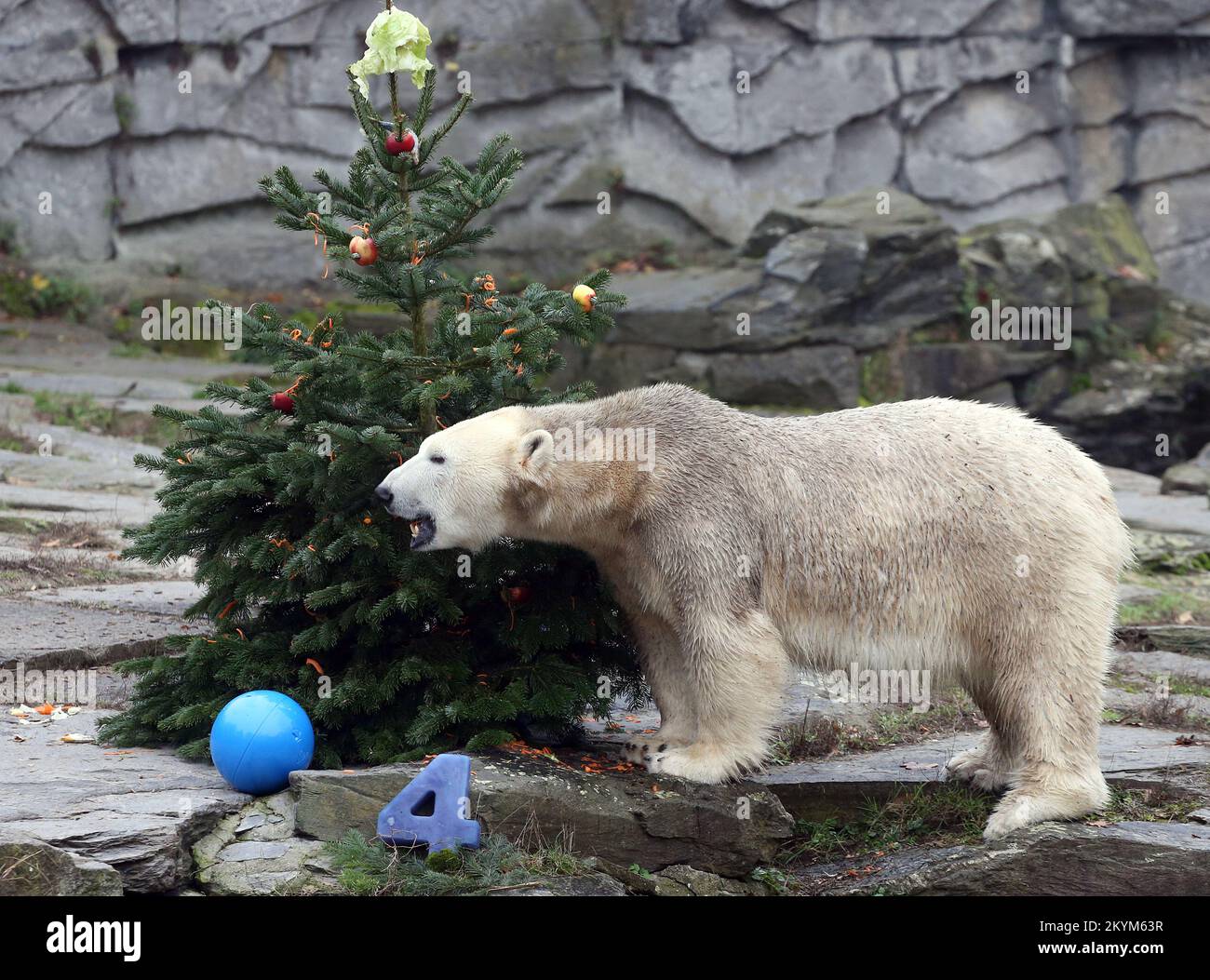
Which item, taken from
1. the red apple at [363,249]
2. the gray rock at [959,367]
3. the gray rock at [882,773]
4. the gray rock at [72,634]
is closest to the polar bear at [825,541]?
the gray rock at [882,773]

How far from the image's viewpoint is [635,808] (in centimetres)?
448

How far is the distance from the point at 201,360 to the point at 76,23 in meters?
4.04

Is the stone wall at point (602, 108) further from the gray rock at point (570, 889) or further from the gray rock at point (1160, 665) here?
the gray rock at point (570, 889)

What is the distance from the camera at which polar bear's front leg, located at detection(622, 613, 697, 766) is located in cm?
491

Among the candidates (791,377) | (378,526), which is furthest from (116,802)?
(791,377)

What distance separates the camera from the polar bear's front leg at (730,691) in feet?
14.9

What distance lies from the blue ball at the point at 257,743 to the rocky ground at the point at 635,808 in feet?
0.25

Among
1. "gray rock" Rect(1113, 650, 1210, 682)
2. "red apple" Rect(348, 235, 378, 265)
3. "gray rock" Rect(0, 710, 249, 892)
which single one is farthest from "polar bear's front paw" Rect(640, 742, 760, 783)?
"gray rock" Rect(1113, 650, 1210, 682)

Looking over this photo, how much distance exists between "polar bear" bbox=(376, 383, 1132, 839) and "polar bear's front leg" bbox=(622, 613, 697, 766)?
0.15 meters

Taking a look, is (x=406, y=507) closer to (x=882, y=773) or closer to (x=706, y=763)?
(x=706, y=763)

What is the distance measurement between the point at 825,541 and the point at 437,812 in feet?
5.22

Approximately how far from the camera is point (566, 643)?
16.2ft
